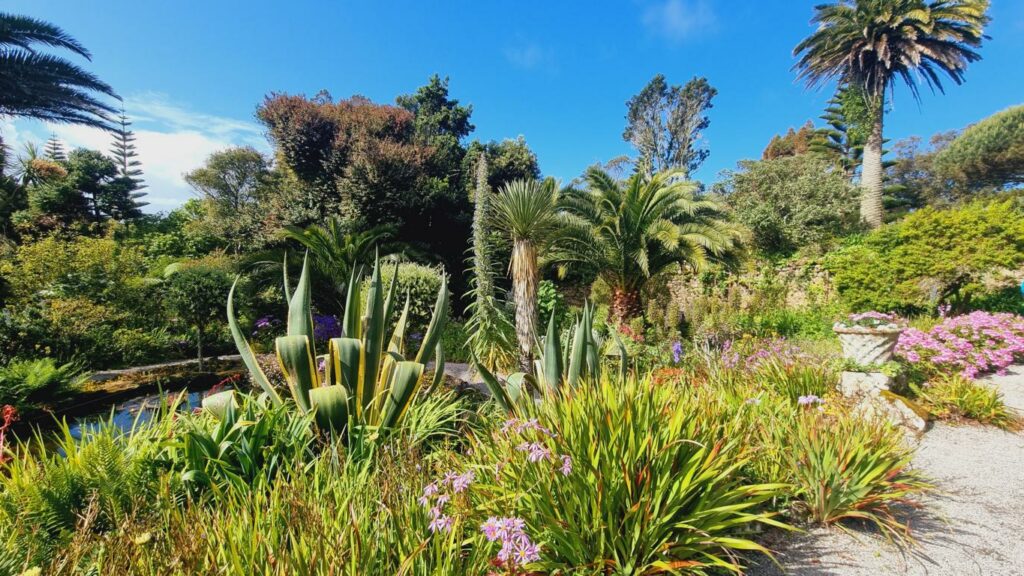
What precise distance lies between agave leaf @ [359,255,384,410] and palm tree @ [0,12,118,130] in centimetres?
1633

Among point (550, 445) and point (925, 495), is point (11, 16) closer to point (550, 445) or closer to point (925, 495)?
point (550, 445)

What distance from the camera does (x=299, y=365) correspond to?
2.54 m

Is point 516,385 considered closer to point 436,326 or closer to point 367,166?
point 436,326

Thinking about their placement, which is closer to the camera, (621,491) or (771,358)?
(621,491)

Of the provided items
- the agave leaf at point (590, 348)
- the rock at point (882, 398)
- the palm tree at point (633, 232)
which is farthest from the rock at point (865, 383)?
the palm tree at point (633, 232)

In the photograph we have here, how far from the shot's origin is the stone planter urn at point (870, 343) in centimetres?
432

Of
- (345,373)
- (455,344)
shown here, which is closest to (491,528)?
(345,373)

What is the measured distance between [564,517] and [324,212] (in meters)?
12.5

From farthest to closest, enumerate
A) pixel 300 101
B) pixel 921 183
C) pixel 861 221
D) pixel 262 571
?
pixel 921 183
pixel 861 221
pixel 300 101
pixel 262 571

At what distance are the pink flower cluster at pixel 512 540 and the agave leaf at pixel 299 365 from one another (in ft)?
5.95

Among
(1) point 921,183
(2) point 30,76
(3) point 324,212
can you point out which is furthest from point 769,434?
(1) point 921,183

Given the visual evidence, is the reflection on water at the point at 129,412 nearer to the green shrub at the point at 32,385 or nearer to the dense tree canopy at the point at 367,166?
the green shrub at the point at 32,385

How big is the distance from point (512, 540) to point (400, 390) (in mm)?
1563

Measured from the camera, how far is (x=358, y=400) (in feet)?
8.69
